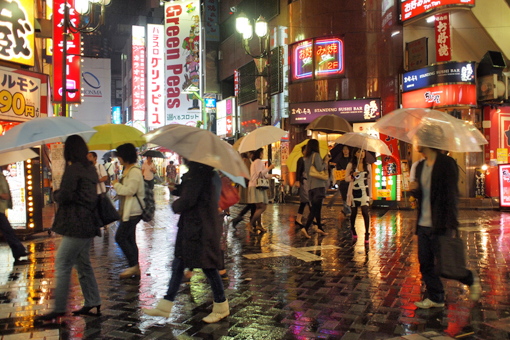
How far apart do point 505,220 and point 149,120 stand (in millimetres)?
24640

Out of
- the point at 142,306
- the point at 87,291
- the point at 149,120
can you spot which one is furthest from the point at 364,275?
the point at 149,120

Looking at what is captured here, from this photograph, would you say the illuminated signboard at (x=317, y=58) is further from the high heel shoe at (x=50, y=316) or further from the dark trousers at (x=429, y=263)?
the high heel shoe at (x=50, y=316)

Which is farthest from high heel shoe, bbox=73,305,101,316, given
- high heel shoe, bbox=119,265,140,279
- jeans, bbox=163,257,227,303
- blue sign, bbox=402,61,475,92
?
blue sign, bbox=402,61,475,92

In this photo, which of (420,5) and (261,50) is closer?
(420,5)

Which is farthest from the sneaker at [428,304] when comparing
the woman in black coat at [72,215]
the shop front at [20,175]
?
the shop front at [20,175]

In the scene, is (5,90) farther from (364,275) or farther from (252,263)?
(364,275)

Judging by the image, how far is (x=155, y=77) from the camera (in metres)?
34.2

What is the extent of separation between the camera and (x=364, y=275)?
6.84 m

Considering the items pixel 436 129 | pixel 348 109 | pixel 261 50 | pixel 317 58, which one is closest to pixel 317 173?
pixel 436 129

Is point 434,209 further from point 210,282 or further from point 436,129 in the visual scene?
point 210,282

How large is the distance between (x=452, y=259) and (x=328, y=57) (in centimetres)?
1695

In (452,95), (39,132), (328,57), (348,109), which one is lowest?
(39,132)

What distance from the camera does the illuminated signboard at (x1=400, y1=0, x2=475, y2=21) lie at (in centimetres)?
1770

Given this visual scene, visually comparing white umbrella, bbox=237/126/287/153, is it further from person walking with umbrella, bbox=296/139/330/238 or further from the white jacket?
the white jacket
